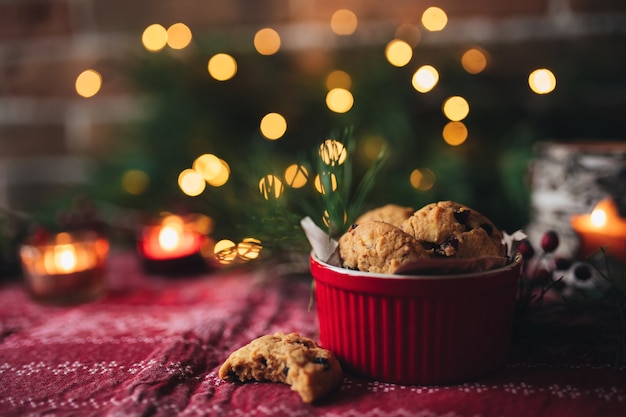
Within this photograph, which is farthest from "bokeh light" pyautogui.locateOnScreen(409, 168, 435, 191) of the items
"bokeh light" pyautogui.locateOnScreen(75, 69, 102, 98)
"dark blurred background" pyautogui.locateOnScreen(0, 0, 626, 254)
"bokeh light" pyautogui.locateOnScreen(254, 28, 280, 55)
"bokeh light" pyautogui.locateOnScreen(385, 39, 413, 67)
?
"bokeh light" pyautogui.locateOnScreen(75, 69, 102, 98)

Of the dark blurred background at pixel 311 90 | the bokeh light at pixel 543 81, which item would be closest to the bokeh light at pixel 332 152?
the dark blurred background at pixel 311 90

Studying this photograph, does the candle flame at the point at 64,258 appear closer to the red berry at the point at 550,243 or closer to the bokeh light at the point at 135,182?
the bokeh light at the point at 135,182

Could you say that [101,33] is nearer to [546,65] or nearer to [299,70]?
[299,70]

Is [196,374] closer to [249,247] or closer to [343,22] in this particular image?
[249,247]

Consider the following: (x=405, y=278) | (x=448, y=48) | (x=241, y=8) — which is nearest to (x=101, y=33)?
(x=241, y=8)

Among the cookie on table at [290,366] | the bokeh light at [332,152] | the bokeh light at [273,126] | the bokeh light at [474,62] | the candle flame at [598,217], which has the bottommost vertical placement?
the cookie on table at [290,366]
